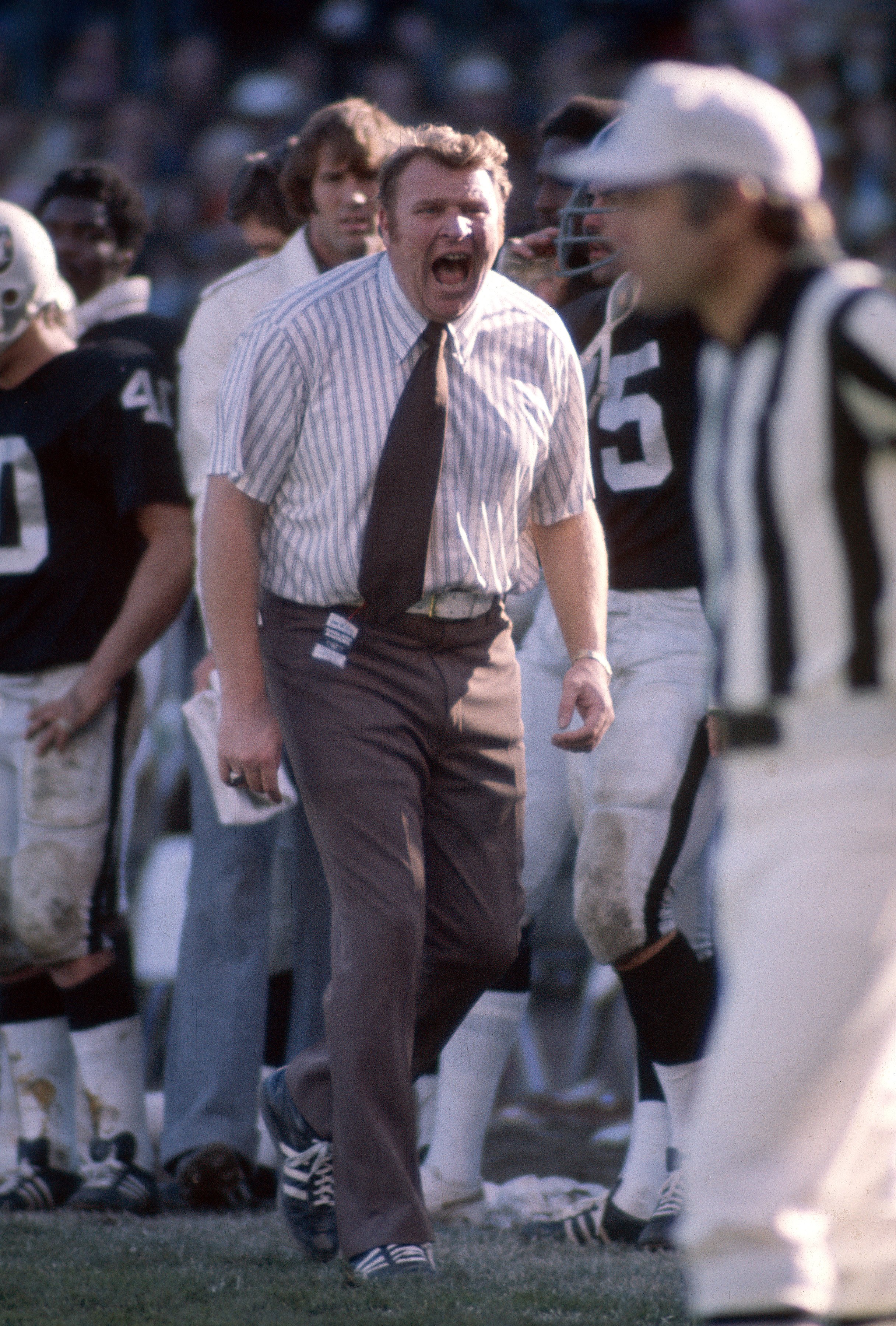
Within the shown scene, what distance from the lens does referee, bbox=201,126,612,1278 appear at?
10.6 feet

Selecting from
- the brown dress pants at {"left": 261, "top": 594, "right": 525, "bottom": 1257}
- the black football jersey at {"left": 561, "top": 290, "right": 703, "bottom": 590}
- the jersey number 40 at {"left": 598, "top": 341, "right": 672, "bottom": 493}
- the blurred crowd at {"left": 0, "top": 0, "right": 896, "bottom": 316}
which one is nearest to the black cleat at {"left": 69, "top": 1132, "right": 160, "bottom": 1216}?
the brown dress pants at {"left": 261, "top": 594, "right": 525, "bottom": 1257}

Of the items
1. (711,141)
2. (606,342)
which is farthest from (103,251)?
(711,141)

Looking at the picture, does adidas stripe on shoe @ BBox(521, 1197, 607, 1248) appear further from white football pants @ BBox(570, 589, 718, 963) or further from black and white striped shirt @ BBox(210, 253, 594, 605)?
black and white striped shirt @ BBox(210, 253, 594, 605)

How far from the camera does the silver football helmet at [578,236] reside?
396cm

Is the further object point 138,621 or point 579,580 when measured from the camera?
point 138,621

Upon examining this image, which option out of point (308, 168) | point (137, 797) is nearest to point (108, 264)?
point (308, 168)

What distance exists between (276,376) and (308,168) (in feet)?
4.28

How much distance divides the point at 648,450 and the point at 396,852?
1.17 meters

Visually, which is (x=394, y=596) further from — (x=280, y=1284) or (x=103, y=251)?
(x=103, y=251)

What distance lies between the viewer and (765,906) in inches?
81.7

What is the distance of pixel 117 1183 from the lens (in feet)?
Result: 13.3

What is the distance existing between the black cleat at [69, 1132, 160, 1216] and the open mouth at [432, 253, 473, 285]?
6.73 feet

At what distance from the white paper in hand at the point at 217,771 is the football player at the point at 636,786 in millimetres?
622

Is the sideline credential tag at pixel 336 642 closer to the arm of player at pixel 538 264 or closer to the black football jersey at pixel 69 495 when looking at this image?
the black football jersey at pixel 69 495
